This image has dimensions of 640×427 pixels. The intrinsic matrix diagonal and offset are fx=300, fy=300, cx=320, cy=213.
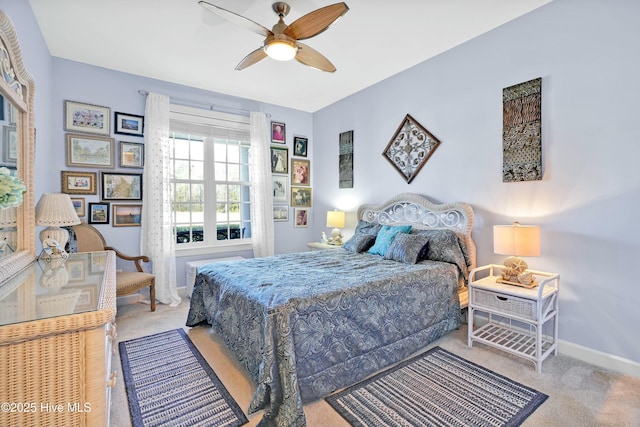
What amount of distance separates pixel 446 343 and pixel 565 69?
2.54 m

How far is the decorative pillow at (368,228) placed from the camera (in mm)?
3855

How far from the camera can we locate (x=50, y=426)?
947 mm

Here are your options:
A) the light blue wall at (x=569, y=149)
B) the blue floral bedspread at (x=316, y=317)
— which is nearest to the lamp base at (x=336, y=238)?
the blue floral bedspread at (x=316, y=317)

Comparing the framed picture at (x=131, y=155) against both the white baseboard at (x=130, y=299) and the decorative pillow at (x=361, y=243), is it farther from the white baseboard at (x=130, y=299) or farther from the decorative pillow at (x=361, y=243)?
the decorative pillow at (x=361, y=243)

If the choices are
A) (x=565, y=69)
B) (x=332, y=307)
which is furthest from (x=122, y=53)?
(x=565, y=69)

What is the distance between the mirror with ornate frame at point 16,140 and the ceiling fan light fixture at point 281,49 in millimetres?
1513

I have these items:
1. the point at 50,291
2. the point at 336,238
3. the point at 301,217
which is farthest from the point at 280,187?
the point at 50,291

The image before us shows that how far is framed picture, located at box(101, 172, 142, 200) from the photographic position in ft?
12.1

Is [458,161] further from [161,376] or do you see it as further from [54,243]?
[54,243]

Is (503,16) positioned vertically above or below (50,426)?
above

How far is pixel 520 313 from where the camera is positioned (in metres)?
2.35

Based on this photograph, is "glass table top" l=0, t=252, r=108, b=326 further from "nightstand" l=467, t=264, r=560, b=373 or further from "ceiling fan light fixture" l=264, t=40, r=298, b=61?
"nightstand" l=467, t=264, r=560, b=373

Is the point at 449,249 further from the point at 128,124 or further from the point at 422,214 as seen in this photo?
the point at 128,124

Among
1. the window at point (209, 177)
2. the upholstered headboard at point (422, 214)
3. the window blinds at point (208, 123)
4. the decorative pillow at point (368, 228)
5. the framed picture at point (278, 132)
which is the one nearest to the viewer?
the upholstered headboard at point (422, 214)
